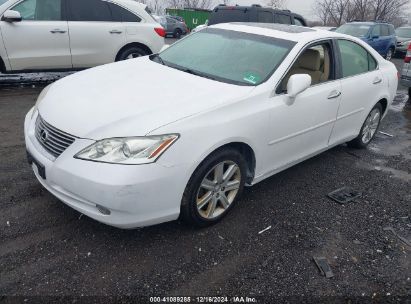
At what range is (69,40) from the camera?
6914mm

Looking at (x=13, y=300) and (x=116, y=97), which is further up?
(x=116, y=97)

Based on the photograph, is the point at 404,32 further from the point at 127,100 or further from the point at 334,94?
the point at 127,100

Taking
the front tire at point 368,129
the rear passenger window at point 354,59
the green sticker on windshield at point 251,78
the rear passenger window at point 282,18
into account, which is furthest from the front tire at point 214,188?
the rear passenger window at point 282,18

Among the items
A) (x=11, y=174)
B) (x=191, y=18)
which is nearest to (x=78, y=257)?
(x=11, y=174)

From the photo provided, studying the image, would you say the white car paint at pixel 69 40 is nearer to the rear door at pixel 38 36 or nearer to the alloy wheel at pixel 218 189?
the rear door at pixel 38 36

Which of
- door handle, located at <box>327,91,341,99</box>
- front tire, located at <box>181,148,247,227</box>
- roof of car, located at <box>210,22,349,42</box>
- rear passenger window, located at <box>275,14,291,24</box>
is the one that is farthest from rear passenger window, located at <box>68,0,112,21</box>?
front tire, located at <box>181,148,247,227</box>

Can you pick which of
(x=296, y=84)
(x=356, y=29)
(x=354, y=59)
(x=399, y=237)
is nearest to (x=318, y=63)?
(x=354, y=59)

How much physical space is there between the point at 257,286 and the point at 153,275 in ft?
2.39

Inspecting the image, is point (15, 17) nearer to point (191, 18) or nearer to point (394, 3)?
point (191, 18)

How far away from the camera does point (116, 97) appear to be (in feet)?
9.80

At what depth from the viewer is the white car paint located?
6.45 metres

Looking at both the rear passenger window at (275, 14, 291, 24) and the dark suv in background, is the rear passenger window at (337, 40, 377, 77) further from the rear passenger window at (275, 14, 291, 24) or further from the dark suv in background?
the rear passenger window at (275, 14, 291, 24)

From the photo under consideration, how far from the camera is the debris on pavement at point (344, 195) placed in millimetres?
3820

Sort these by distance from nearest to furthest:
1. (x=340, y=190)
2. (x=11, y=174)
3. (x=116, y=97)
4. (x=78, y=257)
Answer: (x=78, y=257) → (x=116, y=97) → (x=11, y=174) → (x=340, y=190)
